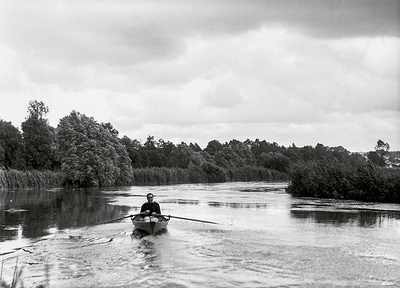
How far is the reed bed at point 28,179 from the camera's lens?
59000 millimetres

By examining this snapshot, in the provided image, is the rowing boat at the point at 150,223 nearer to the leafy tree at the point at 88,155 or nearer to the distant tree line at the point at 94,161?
the distant tree line at the point at 94,161

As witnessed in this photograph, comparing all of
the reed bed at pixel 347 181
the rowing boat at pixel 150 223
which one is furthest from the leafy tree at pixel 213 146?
the rowing boat at pixel 150 223

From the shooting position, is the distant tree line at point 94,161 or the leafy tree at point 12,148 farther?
the leafy tree at point 12,148

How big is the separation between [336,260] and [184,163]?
326 ft

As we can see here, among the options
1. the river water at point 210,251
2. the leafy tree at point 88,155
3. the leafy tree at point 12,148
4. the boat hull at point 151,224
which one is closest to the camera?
the river water at point 210,251

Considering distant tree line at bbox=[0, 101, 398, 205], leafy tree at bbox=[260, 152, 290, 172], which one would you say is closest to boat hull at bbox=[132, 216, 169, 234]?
distant tree line at bbox=[0, 101, 398, 205]

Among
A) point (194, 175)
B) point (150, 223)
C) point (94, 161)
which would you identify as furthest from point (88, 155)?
point (150, 223)

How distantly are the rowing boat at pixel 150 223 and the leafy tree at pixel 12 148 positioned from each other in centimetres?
6051

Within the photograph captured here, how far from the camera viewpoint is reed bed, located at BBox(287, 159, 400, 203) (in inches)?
1580

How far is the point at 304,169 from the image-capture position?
161 feet

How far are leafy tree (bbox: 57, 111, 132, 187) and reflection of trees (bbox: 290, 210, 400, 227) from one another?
40027 millimetres

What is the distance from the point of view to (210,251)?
1775cm

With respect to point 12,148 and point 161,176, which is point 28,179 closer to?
point 12,148

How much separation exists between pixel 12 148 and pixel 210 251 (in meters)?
68.1
